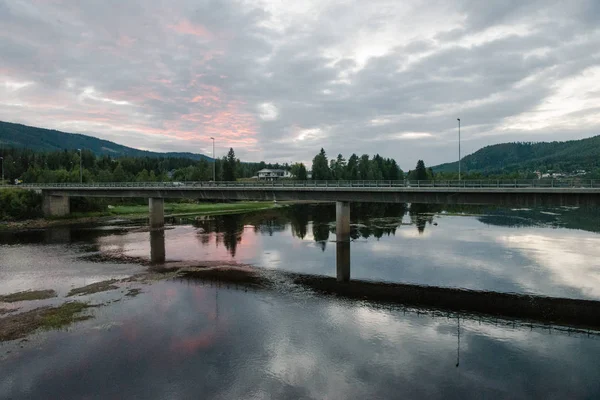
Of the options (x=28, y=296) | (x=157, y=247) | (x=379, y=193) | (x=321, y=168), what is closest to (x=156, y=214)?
(x=157, y=247)

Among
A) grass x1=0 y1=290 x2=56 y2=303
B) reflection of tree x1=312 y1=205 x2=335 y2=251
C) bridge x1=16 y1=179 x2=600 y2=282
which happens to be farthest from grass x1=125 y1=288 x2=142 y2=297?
reflection of tree x1=312 y1=205 x2=335 y2=251

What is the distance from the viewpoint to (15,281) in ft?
129

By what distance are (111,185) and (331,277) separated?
241 ft

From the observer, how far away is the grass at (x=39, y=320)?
85.6ft

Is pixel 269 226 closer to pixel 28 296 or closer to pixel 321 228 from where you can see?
pixel 321 228

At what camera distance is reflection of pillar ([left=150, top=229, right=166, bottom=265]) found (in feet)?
166

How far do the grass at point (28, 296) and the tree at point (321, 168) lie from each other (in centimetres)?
14025

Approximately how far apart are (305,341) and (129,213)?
324ft

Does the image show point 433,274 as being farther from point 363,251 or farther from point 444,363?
point 444,363

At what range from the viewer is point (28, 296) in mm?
33938

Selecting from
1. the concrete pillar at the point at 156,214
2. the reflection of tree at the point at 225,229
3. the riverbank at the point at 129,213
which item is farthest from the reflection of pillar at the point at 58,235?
the reflection of tree at the point at 225,229

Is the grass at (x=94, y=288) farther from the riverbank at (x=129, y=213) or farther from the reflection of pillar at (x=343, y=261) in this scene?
the riverbank at (x=129, y=213)

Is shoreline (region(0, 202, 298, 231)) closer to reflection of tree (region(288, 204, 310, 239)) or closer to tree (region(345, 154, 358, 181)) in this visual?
reflection of tree (region(288, 204, 310, 239))

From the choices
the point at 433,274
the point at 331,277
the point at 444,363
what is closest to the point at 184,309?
the point at 331,277
